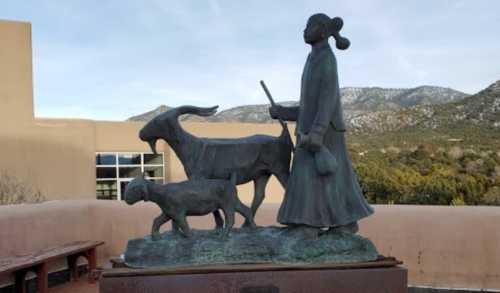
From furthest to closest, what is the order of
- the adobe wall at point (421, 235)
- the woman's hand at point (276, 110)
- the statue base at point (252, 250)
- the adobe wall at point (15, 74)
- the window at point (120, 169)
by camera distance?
the window at point (120, 169), the adobe wall at point (15, 74), the adobe wall at point (421, 235), the woman's hand at point (276, 110), the statue base at point (252, 250)

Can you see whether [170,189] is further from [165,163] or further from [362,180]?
[362,180]

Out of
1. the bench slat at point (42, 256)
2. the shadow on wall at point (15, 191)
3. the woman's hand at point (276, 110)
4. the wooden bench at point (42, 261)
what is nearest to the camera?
the woman's hand at point (276, 110)

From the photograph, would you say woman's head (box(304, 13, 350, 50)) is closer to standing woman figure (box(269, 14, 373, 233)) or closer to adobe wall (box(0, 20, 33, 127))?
standing woman figure (box(269, 14, 373, 233))

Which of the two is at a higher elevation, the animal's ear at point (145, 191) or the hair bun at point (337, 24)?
the hair bun at point (337, 24)

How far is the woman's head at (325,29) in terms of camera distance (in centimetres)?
434

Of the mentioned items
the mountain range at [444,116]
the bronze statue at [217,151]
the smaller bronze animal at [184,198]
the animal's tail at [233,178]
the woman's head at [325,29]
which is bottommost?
the smaller bronze animal at [184,198]

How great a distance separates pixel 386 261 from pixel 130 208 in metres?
4.24

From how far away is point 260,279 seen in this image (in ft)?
12.5

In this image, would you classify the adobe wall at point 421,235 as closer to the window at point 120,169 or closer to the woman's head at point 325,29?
the woman's head at point 325,29

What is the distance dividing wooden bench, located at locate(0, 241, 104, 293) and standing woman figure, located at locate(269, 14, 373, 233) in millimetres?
2694

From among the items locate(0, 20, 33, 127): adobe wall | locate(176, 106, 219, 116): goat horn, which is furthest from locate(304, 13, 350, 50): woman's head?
locate(0, 20, 33, 127): adobe wall

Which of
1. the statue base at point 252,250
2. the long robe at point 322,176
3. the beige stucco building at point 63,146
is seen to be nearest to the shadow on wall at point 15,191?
the beige stucco building at point 63,146

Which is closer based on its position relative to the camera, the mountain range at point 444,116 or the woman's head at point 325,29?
the woman's head at point 325,29

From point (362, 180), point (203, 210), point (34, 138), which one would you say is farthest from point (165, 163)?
point (203, 210)
